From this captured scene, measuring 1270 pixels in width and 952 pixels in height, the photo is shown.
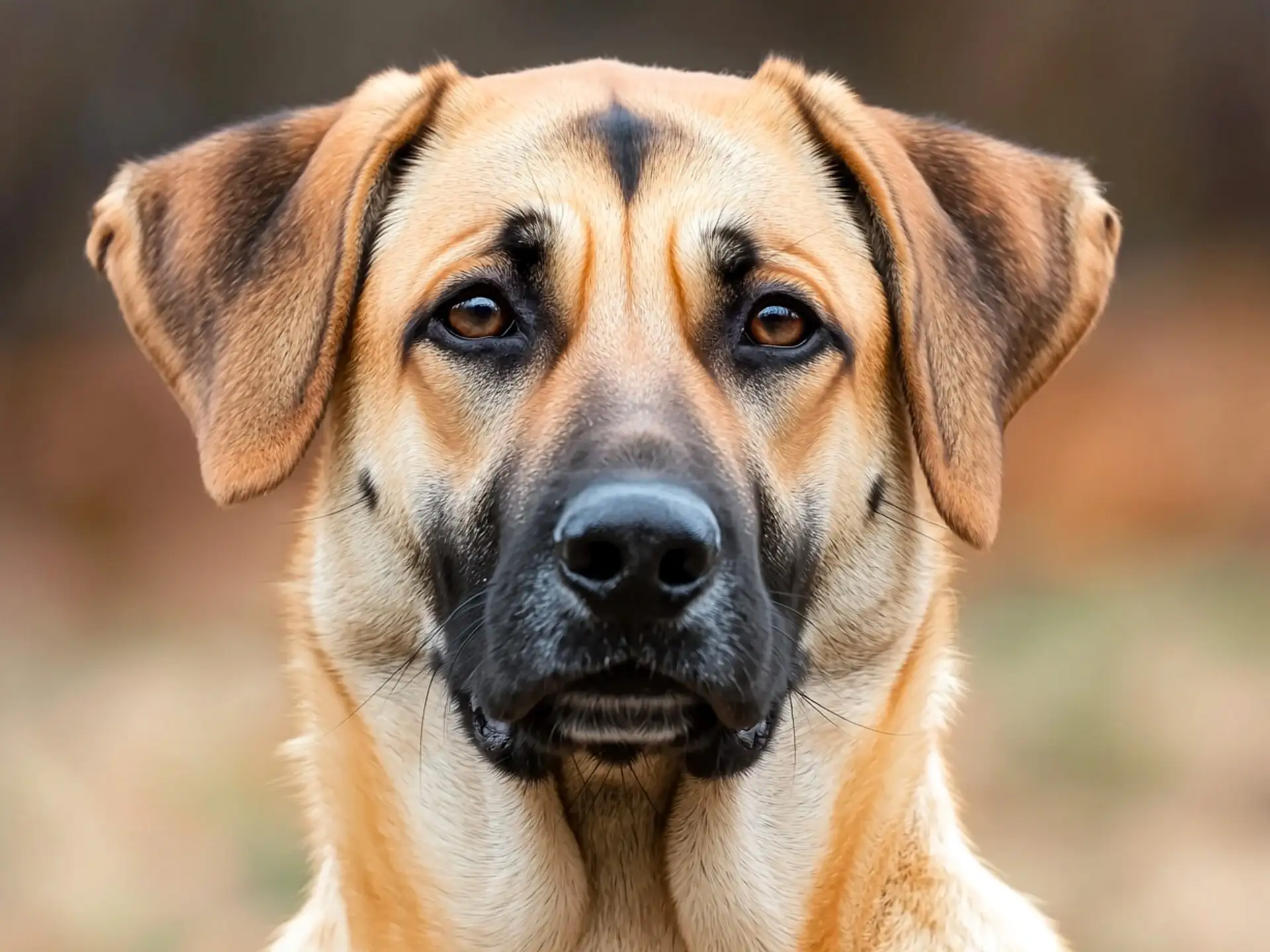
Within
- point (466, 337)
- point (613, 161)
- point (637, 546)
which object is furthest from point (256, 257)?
point (637, 546)

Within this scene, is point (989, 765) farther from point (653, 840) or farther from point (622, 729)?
point (622, 729)

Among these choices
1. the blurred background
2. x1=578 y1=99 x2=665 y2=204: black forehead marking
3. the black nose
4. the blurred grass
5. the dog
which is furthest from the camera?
the blurred background

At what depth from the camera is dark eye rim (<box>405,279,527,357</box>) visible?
2967mm

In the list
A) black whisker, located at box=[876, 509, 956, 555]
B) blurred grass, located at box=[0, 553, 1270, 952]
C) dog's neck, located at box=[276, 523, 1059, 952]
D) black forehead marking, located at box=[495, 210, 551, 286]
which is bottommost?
blurred grass, located at box=[0, 553, 1270, 952]

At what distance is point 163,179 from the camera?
3.34 m

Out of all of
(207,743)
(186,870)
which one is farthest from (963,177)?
(207,743)

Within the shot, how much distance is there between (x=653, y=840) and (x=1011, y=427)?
22.9 feet

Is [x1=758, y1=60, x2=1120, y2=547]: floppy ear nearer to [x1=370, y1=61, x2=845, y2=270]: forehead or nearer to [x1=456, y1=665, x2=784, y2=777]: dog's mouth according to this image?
[x1=370, y1=61, x2=845, y2=270]: forehead

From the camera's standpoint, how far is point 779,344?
119 inches

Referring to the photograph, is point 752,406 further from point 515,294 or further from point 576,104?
point 576,104

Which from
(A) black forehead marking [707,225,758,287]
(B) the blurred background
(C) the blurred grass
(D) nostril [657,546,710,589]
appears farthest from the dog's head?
(B) the blurred background

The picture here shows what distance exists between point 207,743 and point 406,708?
497 cm

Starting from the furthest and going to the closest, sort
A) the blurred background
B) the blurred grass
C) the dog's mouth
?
the blurred background, the blurred grass, the dog's mouth

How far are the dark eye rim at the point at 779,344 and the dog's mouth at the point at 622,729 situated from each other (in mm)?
683
